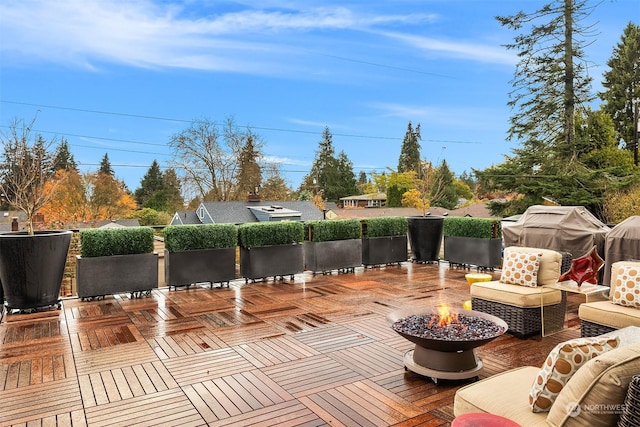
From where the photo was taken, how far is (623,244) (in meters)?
5.40

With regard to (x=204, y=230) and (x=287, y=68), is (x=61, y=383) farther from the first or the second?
(x=287, y=68)

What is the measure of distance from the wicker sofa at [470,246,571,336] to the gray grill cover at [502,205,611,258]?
1.94 meters

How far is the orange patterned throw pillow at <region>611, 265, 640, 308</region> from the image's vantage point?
3369 millimetres

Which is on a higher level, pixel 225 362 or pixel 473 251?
pixel 473 251

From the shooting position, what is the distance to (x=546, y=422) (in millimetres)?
1713

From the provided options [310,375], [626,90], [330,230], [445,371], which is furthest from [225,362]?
[626,90]

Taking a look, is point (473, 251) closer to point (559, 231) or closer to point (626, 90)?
point (559, 231)

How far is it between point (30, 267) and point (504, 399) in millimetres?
4980

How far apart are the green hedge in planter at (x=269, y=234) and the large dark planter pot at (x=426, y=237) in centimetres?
255

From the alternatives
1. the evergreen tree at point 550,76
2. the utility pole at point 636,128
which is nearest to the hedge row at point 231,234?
the evergreen tree at point 550,76

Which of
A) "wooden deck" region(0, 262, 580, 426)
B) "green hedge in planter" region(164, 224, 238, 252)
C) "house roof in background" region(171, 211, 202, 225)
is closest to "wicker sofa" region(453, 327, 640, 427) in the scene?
"wooden deck" region(0, 262, 580, 426)

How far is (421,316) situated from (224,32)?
1380cm

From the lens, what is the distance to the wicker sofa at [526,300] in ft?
13.0

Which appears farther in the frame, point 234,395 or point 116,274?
point 116,274
